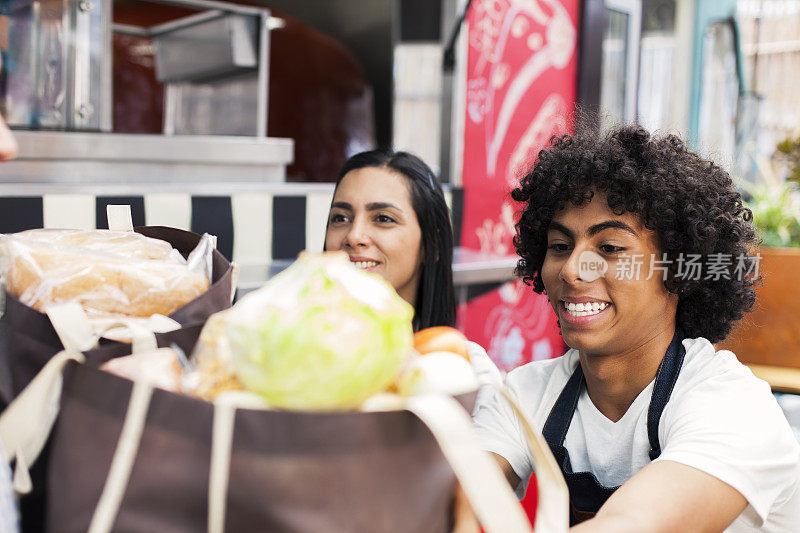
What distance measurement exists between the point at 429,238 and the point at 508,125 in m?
1.85

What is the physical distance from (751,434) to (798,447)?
162 mm

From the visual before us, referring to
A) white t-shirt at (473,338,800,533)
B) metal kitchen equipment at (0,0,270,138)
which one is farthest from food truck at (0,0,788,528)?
white t-shirt at (473,338,800,533)

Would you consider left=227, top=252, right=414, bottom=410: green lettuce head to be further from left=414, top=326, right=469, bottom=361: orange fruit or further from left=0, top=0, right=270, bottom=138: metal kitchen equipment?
left=0, top=0, right=270, bottom=138: metal kitchen equipment

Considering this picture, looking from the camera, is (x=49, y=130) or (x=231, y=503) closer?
(x=231, y=503)

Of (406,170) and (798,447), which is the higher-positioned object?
(406,170)

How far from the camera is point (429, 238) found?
2023mm

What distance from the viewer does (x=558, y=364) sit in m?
1.60

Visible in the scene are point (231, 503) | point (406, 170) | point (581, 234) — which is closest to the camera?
point (231, 503)

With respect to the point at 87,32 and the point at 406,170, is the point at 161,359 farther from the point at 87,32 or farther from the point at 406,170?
the point at 87,32

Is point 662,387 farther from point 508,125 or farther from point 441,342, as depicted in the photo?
point 508,125

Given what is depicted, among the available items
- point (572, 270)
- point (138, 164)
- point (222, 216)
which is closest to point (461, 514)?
point (572, 270)

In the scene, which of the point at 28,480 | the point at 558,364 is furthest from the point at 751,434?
the point at 28,480

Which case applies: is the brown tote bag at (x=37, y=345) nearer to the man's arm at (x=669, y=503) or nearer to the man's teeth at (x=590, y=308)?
the man's arm at (x=669, y=503)

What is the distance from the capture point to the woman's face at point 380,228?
192cm
